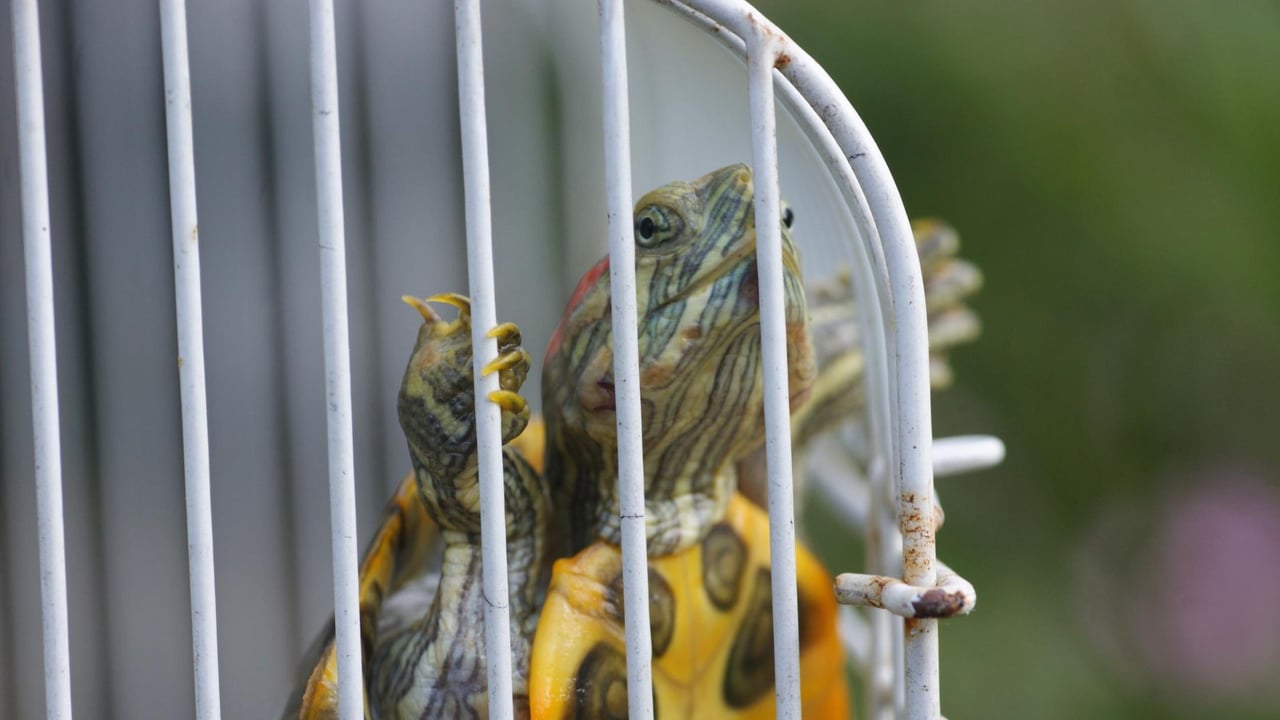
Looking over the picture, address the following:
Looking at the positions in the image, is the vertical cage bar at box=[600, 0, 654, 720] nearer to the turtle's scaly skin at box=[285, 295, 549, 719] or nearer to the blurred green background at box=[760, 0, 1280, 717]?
the turtle's scaly skin at box=[285, 295, 549, 719]

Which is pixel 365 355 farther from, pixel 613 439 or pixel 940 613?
pixel 940 613

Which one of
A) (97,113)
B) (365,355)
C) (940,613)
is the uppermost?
(97,113)

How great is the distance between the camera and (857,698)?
1.11 metres

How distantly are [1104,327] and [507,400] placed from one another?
1.24 m

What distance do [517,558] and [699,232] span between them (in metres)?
0.18

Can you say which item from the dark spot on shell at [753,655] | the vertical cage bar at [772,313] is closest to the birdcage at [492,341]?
the vertical cage bar at [772,313]

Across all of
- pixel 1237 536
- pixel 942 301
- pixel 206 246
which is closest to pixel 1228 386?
pixel 1237 536

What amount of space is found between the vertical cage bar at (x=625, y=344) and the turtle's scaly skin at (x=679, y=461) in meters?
0.05

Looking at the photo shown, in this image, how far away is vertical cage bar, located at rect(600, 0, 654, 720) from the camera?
1.30 ft

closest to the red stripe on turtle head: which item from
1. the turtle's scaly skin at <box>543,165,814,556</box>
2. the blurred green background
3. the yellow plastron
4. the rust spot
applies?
the turtle's scaly skin at <box>543,165,814,556</box>

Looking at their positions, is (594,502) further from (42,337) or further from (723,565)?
(42,337)

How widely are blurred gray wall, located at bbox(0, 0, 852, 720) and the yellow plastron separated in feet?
0.47

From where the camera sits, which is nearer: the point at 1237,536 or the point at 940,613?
the point at 940,613

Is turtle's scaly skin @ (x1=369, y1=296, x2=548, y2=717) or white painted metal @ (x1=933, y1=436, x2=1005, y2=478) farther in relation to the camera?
white painted metal @ (x1=933, y1=436, x2=1005, y2=478)
